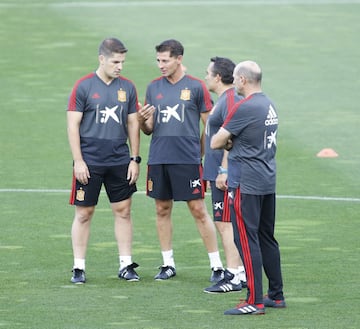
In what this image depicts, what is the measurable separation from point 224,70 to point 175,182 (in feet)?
3.97

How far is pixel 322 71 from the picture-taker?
24672 millimetres

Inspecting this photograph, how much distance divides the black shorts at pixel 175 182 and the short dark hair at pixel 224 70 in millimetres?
1021

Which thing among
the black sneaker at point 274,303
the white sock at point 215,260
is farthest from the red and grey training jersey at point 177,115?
the black sneaker at point 274,303

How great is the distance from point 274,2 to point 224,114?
18.7m

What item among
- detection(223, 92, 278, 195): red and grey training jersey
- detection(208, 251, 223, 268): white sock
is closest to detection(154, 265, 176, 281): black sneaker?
detection(208, 251, 223, 268): white sock

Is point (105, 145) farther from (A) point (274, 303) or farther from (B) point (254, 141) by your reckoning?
(A) point (274, 303)

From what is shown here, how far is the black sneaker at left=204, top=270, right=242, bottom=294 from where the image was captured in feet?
37.8

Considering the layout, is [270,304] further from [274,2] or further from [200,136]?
[274,2]

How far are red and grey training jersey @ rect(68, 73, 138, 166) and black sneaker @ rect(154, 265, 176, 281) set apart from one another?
41.7 inches

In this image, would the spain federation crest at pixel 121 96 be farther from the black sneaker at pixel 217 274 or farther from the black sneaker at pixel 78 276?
the black sneaker at pixel 217 274

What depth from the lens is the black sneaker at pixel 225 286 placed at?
453 inches

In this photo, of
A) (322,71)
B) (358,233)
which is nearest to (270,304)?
(358,233)

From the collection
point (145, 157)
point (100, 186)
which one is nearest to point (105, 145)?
point (100, 186)

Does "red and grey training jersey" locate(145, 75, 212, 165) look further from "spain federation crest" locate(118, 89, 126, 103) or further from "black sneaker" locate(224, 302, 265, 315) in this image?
"black sneaker" locate(224, 302, 265, 315)
